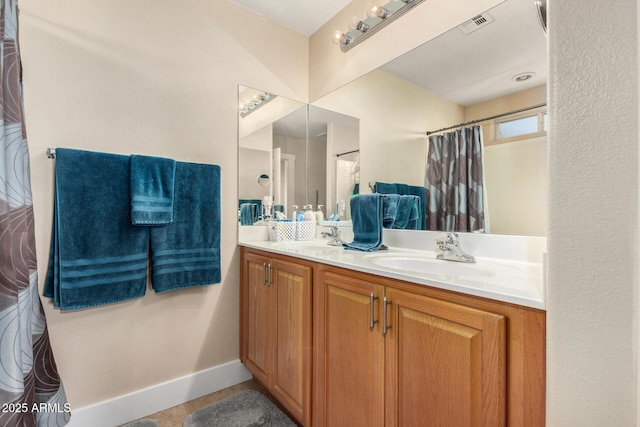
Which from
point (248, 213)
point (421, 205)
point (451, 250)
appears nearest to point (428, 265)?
point (451, 250)

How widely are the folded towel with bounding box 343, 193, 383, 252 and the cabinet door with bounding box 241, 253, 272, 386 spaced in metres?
0.53

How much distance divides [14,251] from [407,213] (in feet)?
5.50

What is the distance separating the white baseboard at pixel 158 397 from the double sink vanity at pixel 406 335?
12.5 inches

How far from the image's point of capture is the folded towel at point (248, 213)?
77.5 inches

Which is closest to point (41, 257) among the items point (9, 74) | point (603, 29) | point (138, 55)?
point (9, 74)

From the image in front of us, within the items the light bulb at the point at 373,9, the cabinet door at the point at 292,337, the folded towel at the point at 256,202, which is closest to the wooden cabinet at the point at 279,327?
the cabinet door at the point at 292,337

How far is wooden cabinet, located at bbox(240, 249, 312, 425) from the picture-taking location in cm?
133

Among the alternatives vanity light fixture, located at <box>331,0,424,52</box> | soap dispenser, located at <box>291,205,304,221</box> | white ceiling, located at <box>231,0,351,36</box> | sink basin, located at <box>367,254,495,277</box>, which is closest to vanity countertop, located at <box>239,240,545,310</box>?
sink basin, located at <box>367,254,495,277</box>

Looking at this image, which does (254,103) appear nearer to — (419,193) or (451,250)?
(419,193)

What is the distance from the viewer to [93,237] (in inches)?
55.3

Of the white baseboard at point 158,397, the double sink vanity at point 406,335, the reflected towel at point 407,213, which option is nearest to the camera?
the double sink vanity at point 406,335

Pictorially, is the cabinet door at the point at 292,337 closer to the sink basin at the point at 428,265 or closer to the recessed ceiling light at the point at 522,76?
the sink basin at the point at 428,265

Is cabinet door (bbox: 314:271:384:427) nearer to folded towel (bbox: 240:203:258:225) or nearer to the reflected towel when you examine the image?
the reflected towel

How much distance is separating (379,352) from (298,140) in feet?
5.56
